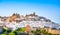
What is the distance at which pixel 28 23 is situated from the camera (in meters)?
2.46

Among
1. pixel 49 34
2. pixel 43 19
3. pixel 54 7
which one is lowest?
pixel 49 34

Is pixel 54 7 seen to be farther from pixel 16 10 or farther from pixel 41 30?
pixel 16 10

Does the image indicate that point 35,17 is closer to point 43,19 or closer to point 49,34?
point 43,19

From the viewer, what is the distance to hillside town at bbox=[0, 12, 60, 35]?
2.44 m

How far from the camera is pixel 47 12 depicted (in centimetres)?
247

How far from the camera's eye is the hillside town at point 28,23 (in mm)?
2438

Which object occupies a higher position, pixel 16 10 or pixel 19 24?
pixel 16 10

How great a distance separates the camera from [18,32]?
2.42 m

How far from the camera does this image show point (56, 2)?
247cm

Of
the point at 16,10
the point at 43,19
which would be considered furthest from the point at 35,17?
the point at 16,10

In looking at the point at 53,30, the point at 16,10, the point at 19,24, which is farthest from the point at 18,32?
the point at 53,30

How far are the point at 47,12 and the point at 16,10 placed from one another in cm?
41

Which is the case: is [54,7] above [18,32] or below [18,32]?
above

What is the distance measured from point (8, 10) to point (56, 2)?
65cm
